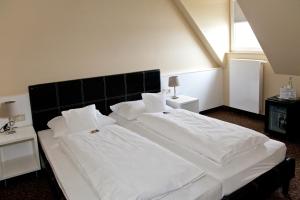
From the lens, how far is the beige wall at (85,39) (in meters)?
3.18

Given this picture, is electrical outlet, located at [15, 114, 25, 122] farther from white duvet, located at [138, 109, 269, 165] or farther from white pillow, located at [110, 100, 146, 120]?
white duvet, located at [138, 109, 269, 165]

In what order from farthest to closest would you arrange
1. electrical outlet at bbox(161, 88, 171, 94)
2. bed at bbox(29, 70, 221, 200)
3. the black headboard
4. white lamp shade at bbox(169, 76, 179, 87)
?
electrical outlet at bbox(161, 88, 171, 94)
white lamp shade at bbox(169, 76, 179, 87)
the black headboard
bed at bbox(29, 70, 221, 200)

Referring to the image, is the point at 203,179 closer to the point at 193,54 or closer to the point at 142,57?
the point at 142,57

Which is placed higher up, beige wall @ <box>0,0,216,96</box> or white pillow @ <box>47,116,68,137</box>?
beige wall @ <box>0,0,216,96</box>

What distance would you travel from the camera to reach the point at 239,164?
2289 millimetres

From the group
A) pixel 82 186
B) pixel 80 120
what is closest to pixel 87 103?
pixel 80 120

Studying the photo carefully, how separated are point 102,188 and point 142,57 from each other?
8.64ft

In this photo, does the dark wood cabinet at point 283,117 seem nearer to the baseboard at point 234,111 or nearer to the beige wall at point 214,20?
the baseboard at point 234,111

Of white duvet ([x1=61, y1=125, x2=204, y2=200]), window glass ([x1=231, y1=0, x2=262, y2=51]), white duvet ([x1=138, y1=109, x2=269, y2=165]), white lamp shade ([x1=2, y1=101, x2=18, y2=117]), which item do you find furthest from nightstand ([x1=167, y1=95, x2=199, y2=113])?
white lamp shade ([x1=2, y1=101, x2=18, y2=117])

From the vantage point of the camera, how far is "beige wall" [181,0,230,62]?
4.42 metres

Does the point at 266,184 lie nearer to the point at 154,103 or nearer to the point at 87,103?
the point at 154,103

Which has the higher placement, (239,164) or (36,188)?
(239,164)

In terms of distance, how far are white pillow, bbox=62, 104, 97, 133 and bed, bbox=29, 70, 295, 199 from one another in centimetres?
27

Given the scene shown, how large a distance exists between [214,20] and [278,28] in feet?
5.04
